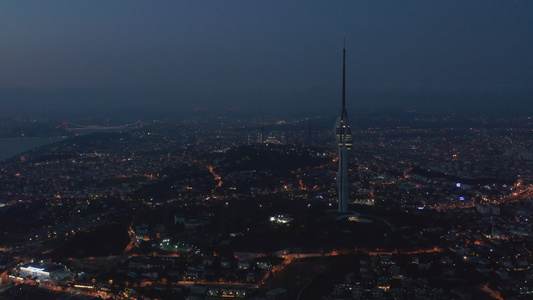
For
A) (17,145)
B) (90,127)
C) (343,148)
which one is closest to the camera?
(343,148)

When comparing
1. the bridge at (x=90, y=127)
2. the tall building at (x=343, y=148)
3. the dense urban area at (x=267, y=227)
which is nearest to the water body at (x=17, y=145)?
the dense urban area at (x=267, y=227)

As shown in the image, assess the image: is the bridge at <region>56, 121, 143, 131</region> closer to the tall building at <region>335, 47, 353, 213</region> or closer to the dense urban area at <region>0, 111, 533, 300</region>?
the dense urban area at <region>0, 111, 533, 300</region>

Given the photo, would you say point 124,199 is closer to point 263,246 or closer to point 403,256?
point 263,246

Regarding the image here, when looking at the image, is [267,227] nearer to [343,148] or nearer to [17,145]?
[343,148]

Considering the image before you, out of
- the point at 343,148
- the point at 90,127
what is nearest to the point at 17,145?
the point at 90,127

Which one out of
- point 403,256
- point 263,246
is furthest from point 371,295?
point 263,246
